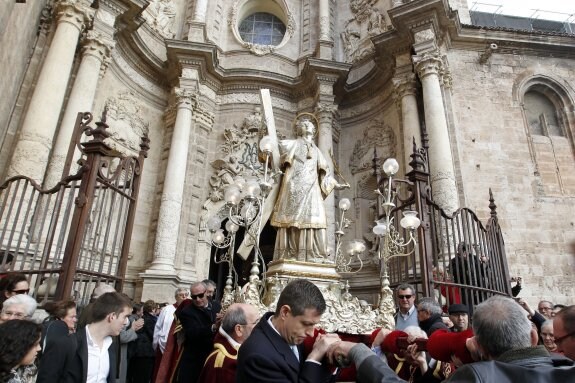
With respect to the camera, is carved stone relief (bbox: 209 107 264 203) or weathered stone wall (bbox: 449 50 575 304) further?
carved stone relief (bbox: 209 107 264 203)

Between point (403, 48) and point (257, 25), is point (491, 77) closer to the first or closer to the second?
point (403, 48)

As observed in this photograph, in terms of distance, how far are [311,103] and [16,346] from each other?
39.3 feet

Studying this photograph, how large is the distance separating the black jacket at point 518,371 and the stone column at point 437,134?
778 centimetres

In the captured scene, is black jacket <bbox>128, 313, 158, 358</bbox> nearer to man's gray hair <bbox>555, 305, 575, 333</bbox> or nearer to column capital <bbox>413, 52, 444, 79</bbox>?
man's gray hair <bbox>555, 305, 575, 333</bbox>

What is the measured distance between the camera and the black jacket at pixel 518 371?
136 cm

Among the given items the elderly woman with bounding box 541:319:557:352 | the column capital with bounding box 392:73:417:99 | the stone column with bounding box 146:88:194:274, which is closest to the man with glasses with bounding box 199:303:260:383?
the elderly woman with bounding box 541:319:557:352

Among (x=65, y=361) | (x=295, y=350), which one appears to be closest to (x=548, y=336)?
(x=295, y=350)

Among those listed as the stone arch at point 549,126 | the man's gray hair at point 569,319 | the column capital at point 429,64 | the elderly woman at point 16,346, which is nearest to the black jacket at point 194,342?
the elderly woman at point 16,346

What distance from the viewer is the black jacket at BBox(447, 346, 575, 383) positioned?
1356mm

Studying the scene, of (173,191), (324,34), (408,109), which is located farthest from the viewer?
(324,34)

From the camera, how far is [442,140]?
376 inches

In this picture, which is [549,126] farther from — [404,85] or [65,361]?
[65,361]

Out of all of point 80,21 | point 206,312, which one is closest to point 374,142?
point 80,21

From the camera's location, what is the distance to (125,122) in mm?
11164
